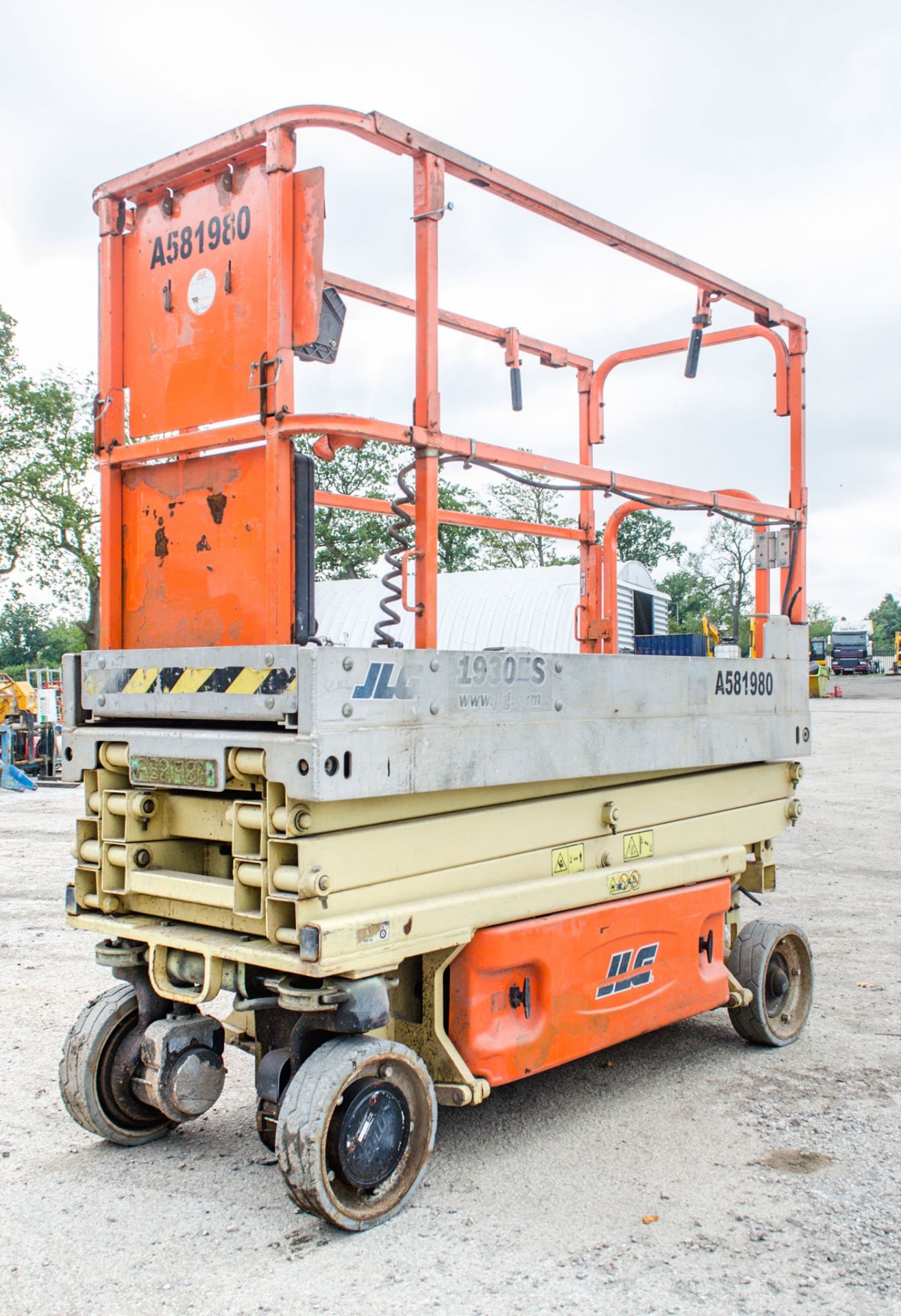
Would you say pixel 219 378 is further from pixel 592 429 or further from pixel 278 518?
pixel 592 429

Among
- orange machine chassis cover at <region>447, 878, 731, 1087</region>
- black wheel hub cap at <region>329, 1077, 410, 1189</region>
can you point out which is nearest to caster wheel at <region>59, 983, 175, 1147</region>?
black wheel hub cap at <region>329, 1077, 410, 1189</region>

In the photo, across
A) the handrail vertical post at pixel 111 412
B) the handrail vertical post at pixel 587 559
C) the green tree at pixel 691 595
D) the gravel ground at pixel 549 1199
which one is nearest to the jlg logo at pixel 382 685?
the handrail vertical post at pixel 111 412

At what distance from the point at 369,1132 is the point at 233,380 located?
8.03 ft

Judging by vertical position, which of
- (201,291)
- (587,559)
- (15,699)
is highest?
(201,291)

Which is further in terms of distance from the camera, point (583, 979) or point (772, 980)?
point (772, 980)

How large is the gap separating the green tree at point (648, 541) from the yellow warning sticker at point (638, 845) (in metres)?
28.3

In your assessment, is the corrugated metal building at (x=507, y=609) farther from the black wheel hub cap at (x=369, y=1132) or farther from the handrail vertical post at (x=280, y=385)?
the black wheel hub cap at (x=369, y=1132)

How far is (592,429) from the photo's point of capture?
21.1 ft

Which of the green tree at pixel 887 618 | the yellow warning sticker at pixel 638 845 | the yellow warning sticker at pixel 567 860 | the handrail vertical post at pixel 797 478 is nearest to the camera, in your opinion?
the yellow warning sticker at pixel 567 860

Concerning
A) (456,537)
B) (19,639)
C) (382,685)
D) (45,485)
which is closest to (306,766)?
(382,685)

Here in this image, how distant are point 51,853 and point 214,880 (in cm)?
825

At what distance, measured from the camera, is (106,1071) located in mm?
4168

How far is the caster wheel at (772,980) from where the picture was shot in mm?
5270

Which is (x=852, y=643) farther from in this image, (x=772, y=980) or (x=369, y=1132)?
(x=369, y=1132)
